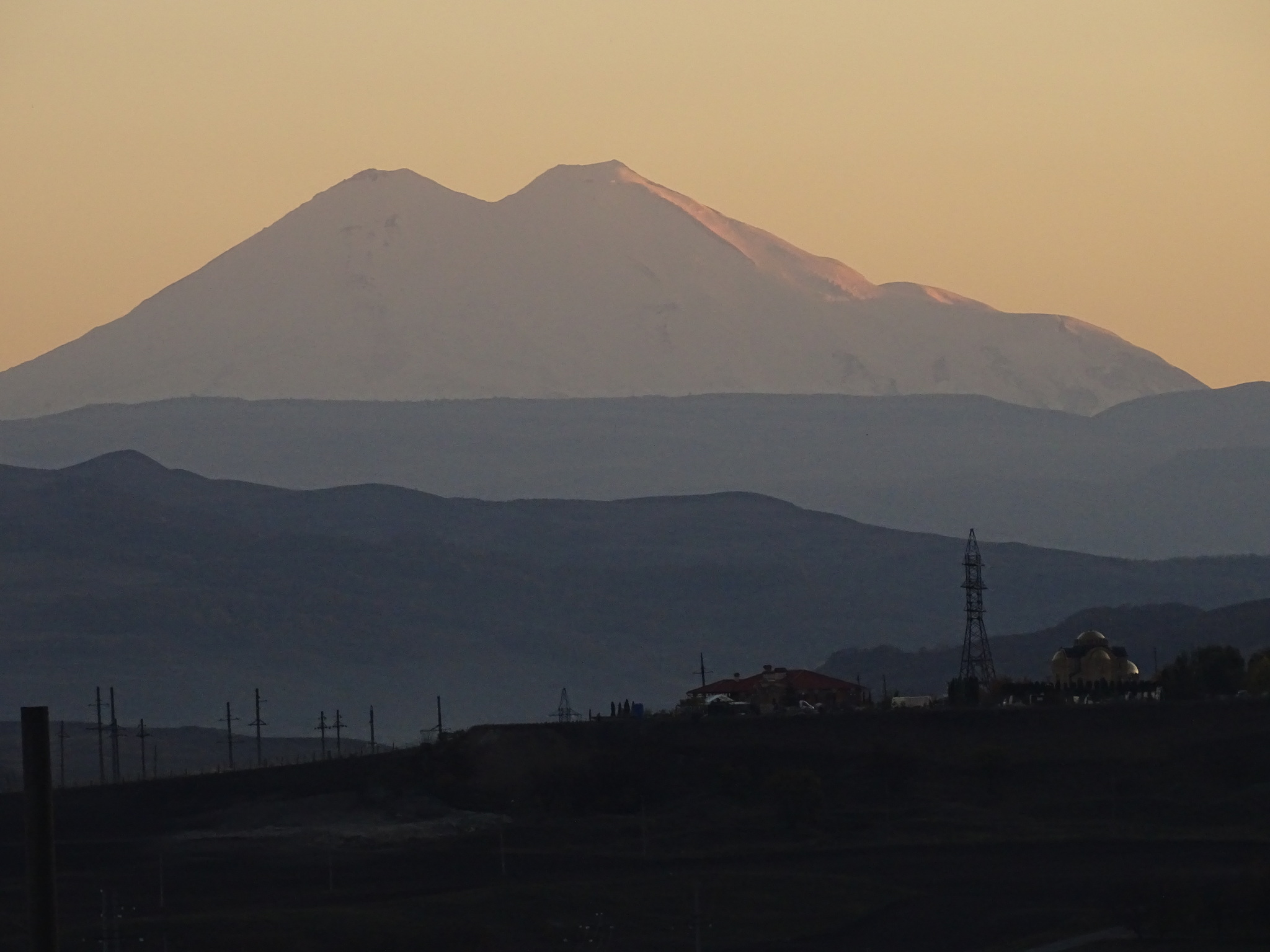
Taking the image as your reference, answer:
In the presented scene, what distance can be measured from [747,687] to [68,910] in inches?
2820

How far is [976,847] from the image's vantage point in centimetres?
10506

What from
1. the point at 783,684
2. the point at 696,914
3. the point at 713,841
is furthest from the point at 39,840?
the point at 783,684

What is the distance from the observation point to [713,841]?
370 ft

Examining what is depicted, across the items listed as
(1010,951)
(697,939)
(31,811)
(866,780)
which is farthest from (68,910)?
(31,811)

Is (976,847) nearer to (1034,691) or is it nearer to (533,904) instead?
(533,904)

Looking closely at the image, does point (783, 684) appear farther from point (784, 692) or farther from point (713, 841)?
point (713, 841)

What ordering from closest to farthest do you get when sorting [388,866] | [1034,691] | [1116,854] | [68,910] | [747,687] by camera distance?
1. [68,910]
2. [1116,854]
3. [388,866]
4. [1034,691]
5. [747,687]

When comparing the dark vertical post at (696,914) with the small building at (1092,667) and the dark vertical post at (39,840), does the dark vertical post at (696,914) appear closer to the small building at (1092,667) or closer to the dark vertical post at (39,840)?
the dark vertical post at (39,840)

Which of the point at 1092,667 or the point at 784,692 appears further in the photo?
the point at 784,692

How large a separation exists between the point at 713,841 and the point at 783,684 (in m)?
46.0

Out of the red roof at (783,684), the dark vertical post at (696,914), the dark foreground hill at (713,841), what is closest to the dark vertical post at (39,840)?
the dark vertical post at (696,914)

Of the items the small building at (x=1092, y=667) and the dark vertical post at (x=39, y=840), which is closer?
the dark vertical post at (x=39, y=840)

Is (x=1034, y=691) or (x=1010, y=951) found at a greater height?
(x=1034, y=691)

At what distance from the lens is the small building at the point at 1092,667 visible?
146500 mm
